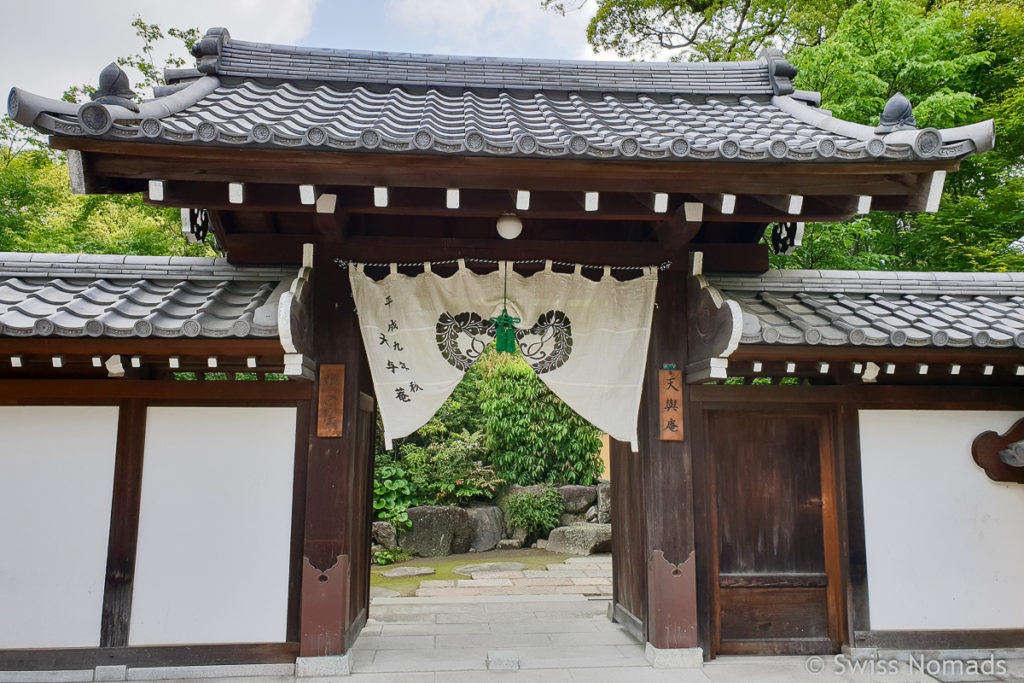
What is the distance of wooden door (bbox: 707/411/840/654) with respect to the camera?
522 centimetres

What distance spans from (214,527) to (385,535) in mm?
7686

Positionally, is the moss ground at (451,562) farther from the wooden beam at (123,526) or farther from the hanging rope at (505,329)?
the hanging rope at (505,329)

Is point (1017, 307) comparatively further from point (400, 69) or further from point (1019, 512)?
point (400, 69)

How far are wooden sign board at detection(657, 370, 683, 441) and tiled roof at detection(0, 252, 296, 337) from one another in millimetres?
2942

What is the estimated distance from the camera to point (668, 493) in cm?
515

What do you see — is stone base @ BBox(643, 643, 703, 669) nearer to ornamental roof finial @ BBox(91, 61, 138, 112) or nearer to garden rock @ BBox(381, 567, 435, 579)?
ornamental roof finial @ BBox(91, 61, 138, 112)

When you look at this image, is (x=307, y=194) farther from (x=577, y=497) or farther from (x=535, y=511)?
(x=577, y=497)

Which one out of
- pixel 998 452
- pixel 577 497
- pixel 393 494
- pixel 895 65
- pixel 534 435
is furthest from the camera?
pixel 534 435

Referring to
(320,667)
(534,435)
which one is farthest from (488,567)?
(320,667)

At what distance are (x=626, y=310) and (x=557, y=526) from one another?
372 inches

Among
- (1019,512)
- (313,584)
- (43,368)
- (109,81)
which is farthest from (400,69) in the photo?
(1019,512)

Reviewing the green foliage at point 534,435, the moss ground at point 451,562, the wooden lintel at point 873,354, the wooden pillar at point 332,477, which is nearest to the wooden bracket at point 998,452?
the wooden lintel at point 873,354

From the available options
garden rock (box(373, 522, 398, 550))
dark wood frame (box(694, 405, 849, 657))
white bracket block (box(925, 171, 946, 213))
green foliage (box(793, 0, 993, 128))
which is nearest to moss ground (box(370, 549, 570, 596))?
garden rock (box(373, 522, 398, 550))

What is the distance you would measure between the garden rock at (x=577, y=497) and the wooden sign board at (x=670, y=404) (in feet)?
30.1
